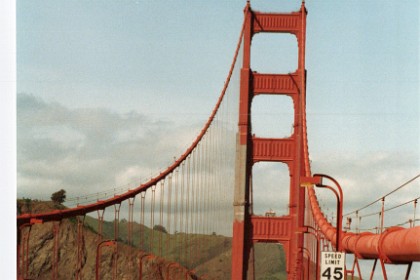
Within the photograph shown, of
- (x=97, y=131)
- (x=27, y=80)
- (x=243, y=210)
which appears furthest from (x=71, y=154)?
(x=27, y=80)

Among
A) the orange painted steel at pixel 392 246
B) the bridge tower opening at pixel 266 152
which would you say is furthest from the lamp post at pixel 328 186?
the bridge tower opening at pixel 266 152

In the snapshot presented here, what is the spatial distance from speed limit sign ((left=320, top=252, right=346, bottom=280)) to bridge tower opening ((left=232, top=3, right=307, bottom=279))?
20.2 m

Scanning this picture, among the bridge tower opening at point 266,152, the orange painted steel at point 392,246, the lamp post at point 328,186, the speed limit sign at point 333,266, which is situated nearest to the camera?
the orange painted steel at point 392,246

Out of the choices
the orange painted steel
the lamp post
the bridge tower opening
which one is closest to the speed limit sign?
the orange painted steel

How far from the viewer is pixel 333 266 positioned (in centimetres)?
1695

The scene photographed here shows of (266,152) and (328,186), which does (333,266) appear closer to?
(328,186)

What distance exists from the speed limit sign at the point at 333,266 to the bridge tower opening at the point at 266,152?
20.2 m

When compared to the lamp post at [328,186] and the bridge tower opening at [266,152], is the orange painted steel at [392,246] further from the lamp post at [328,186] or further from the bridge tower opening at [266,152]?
the bridge tower opening at [266,152]

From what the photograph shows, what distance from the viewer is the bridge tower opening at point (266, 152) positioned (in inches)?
1486

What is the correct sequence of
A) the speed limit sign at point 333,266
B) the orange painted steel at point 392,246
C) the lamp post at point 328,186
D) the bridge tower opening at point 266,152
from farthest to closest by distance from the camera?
the bridge tower opening at point 266,152 < the lamp post at point 328,186 < the speed limit sign at point 333,266 < the orange painted steel at point 392,246

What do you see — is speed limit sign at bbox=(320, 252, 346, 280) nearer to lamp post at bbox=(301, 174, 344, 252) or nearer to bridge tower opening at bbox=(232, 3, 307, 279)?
lamp post at bbox=(301, 174, 344, 252)
